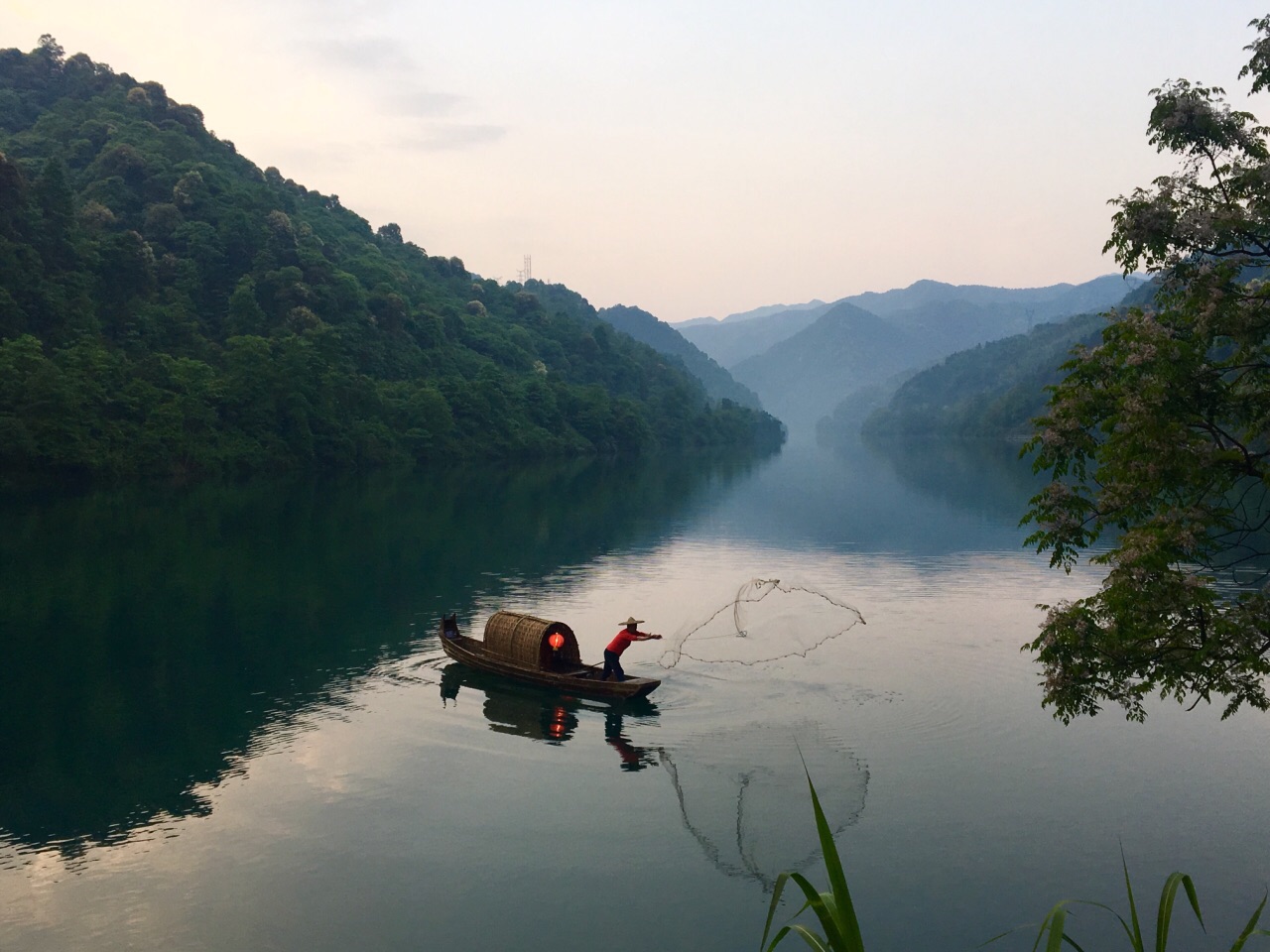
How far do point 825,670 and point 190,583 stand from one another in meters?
34.3

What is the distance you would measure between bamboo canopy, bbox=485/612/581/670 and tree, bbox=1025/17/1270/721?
18.2 metres

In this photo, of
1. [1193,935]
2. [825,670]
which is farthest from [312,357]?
[1193,935]

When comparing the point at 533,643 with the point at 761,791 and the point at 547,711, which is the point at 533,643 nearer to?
the point at 547,711

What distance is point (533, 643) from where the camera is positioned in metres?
33.4

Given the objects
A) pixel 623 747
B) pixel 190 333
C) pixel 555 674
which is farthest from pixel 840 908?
pixel 190 333

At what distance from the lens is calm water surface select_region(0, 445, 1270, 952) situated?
736 inches

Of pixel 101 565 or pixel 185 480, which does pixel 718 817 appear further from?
pixel 185 480

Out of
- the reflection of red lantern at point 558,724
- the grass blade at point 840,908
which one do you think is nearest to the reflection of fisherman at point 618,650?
the reflection of red lantern at point 558,724

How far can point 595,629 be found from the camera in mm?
43562

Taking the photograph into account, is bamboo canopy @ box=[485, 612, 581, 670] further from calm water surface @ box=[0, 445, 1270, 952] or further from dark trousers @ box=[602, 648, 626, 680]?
dark trousers @ box=[602, 648, 626, 680]

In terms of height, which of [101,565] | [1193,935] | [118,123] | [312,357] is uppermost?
[118,123]

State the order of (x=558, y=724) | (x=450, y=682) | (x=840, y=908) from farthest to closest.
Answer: (x=450, y=682) → (x=558, y=724) → (x=840, y=908)

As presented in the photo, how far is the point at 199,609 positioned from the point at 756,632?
86.3ft

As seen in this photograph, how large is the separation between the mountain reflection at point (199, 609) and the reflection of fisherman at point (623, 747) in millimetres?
1673
